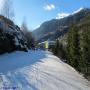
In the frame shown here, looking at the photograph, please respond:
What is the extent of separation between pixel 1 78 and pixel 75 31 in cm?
1684

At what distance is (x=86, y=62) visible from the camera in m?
25.2

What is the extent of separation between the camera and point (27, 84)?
17.5 meters

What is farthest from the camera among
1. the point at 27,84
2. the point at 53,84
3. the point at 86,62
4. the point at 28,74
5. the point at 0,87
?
the point at 86,62

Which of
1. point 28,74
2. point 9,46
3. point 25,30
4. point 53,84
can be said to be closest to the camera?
point 53,84

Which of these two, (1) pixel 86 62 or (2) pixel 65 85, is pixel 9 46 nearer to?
(1) pixel 86 62

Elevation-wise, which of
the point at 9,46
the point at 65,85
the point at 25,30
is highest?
the point at 25,30

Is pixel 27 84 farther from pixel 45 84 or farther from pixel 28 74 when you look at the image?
pixel 28 74

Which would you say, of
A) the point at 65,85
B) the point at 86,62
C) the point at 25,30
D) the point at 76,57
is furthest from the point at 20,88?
the point at 25,30

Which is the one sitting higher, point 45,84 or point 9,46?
point 9,46

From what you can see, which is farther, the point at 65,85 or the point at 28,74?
the point at 28,74

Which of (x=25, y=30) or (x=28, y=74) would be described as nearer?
(x=28, y=74)

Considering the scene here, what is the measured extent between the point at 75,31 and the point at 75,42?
162cm

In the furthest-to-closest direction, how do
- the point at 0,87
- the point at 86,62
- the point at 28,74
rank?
the point at 86,62
the point at 28,74
the point at 0,87

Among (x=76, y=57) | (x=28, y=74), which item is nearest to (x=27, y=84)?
(x=28, y=74)
